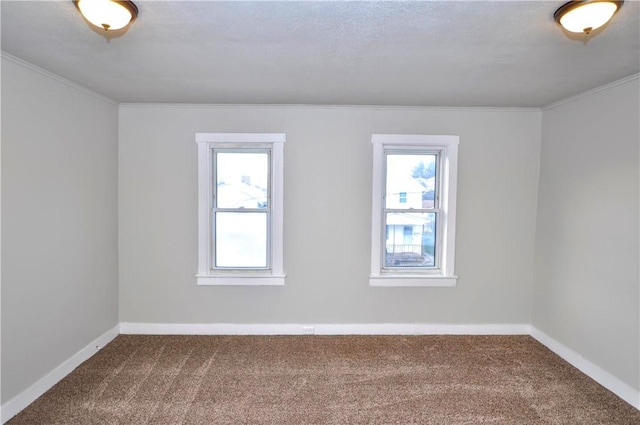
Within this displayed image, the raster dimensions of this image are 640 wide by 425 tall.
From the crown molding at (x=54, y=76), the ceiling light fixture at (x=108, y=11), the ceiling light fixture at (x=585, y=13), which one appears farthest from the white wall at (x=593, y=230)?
the crown molding at (x=54, y=76)

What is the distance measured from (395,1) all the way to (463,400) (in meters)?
2.70

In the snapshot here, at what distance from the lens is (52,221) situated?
2.69 metres

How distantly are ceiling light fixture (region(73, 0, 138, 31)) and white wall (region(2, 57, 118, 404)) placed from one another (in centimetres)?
114

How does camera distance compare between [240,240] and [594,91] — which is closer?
[594,91]

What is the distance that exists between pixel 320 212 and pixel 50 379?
2.68 meters

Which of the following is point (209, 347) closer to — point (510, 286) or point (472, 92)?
point (510, 286)

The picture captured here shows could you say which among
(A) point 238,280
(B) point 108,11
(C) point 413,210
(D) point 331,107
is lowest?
(A) point 238,280

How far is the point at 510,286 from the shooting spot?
148 inches

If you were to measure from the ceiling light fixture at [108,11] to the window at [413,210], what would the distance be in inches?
97.2

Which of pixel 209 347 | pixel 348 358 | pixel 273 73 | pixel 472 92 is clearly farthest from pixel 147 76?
pixel 348 358

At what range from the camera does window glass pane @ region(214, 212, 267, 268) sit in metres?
3.76

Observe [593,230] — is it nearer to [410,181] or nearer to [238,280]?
[410,181]

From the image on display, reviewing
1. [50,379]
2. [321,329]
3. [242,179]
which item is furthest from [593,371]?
[50,379]

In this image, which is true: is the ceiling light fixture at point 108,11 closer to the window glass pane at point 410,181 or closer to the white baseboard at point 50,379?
the white baseboard at point 50,379
